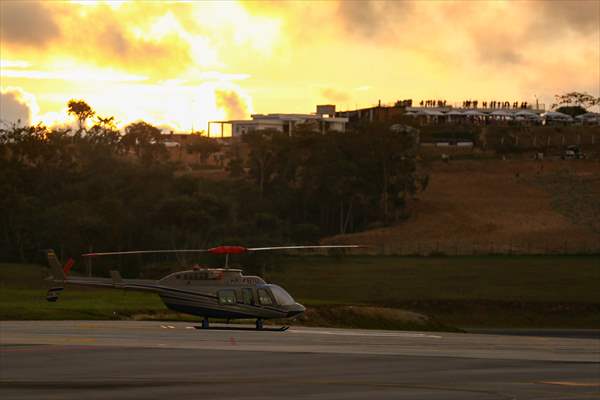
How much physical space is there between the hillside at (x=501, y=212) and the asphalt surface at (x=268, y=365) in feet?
213

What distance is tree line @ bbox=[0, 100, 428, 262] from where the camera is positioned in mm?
106938

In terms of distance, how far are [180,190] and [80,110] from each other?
48.6 metres

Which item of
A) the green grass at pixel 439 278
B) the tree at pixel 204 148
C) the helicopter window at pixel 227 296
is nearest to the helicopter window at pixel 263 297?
the helicopter window at pixel 227 296

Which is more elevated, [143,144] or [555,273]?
[143,144]

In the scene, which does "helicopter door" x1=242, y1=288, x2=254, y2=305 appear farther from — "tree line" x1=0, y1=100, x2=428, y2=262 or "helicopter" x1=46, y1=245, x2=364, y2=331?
"tree line" x1=0, y1=100, x2=428, y2=262

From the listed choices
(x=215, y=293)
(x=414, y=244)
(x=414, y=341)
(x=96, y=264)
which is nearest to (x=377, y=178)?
(x=414, y=244)

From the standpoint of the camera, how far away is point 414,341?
53156mm

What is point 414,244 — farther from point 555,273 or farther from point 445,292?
point 445,292

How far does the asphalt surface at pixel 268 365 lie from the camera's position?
36062 mm

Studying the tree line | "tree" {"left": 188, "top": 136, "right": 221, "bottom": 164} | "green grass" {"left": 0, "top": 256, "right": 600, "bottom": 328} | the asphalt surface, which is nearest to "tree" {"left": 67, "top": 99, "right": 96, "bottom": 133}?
the tree line

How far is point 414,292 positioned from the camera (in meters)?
85.3

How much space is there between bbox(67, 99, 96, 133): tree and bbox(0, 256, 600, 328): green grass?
64963mm

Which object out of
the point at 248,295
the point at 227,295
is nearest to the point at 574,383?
the point at 248,295

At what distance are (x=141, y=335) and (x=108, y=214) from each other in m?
59.8
